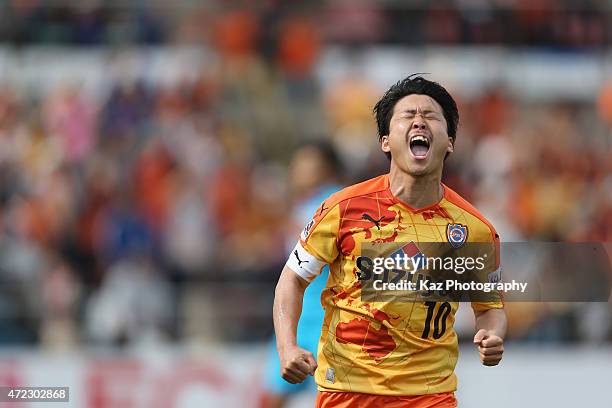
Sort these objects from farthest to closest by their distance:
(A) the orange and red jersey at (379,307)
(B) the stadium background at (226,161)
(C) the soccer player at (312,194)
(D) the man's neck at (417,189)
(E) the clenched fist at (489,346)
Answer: (B) the stadium background at (226,161), (C) the soccer player at (312,194), (D) the man's neck at (417,189), (A) the orange and red jersey at (379,307), (E) the clenched fist at (489,346)

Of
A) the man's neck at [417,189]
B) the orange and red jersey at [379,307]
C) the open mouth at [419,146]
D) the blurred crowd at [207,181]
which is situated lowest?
the orange and red jersey at [379,307]

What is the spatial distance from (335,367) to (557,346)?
18.0 feet

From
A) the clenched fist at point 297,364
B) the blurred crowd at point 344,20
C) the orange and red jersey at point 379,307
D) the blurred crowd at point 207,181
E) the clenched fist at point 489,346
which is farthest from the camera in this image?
the blurred crowd at point 344,20

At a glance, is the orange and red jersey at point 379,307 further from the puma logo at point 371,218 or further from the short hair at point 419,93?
the short hair at point 419,93

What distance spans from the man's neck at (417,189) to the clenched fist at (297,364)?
80cm

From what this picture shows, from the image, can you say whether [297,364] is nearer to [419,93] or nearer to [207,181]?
[419,93]

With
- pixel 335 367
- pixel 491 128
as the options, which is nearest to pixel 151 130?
pixel 491 128

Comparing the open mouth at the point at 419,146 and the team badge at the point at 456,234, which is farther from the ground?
the open mouth at the point at 419,146

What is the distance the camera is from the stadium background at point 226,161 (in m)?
9.84

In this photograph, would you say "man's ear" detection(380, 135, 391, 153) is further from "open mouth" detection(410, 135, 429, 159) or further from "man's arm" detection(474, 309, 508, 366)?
"man's arm" detection(474, 309, 508, 366)

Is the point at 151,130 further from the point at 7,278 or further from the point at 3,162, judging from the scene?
the point at 7,278

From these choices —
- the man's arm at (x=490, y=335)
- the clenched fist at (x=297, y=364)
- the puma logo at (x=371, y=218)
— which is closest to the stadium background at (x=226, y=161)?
the man's arm at (x=490, y=335)

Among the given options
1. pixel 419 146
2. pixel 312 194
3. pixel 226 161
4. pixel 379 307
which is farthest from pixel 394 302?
pixel 226 161

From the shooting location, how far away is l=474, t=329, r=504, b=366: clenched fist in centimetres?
463
